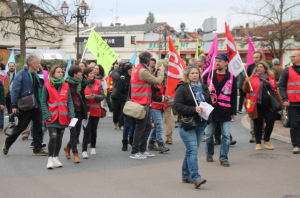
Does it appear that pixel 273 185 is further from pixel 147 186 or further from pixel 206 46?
pixel 206 46

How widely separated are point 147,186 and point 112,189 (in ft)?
1.67

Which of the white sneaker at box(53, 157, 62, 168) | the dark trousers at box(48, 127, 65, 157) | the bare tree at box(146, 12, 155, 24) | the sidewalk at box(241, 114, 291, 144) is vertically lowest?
the sidewalk at box(241, 114, 291, 144)

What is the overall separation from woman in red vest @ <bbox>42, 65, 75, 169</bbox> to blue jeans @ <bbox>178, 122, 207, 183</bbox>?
240 centimetres

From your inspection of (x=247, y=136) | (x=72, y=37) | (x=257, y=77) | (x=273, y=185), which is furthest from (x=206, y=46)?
(x=72, y=37)

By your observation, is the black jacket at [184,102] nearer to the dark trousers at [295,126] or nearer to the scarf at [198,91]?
the scarf at [198,91]

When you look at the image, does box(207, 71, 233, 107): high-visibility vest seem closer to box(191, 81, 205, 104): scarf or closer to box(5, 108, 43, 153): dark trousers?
box(191, 81, 205, 104): scarf

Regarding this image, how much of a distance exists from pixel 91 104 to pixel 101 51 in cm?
539

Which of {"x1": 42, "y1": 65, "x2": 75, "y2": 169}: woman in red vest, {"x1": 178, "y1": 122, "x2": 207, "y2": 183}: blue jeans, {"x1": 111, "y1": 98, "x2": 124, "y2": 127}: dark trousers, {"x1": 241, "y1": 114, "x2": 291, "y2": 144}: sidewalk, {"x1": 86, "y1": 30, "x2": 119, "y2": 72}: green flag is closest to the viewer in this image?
{"x1": 178, "y1": 122, "x2": 207, "y2": 183}: blue jeans

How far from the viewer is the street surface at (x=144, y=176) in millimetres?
6133

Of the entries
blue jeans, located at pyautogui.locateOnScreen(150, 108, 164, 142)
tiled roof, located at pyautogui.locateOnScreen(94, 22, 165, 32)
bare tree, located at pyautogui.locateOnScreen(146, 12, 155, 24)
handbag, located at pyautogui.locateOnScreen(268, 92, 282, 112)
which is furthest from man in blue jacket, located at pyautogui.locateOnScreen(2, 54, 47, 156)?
bare tree, located at pyautogui.locateOnScreen(146, 12, 155, 24)

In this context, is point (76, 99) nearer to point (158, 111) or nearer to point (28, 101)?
point (28, 101)

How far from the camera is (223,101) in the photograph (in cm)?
798

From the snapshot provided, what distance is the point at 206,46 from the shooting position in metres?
15.8

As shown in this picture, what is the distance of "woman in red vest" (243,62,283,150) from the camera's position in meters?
9.38
